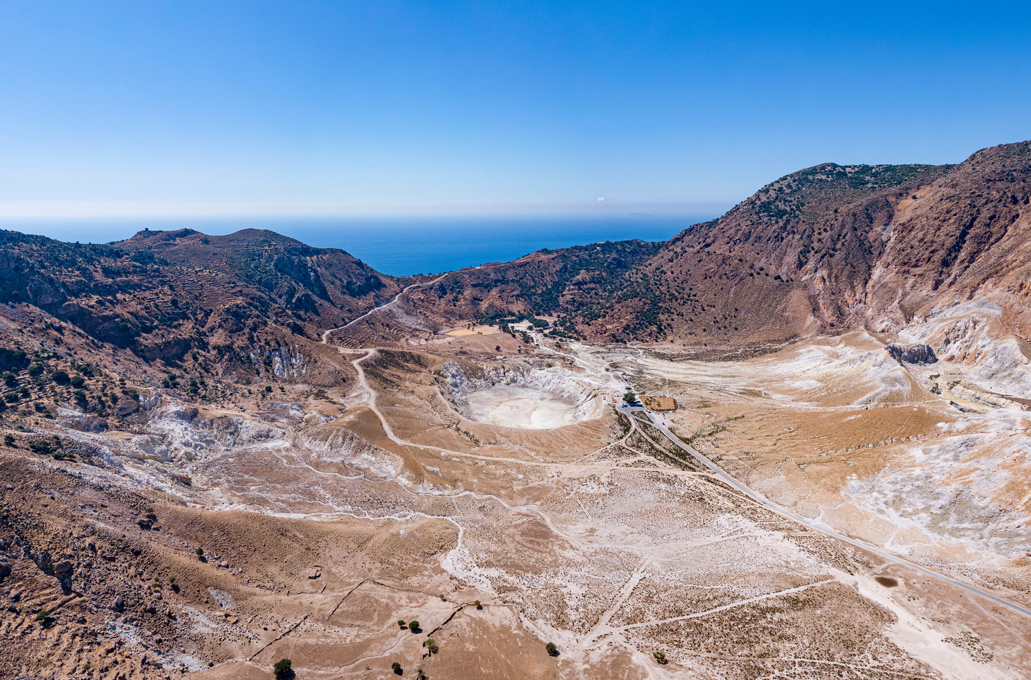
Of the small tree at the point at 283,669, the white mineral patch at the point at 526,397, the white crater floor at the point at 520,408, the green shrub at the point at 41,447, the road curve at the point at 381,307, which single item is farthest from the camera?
the road curve at the point at 381,307

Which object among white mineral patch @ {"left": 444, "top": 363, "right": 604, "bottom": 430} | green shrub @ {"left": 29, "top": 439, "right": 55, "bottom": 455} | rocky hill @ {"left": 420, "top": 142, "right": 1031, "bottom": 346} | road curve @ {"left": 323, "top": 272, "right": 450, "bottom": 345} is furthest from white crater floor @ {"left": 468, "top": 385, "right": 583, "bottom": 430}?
green shrub @ {"left": 29, "top": 439, "right": 55, "bottom": 455}

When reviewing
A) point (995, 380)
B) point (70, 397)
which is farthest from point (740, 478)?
point (70, 397)

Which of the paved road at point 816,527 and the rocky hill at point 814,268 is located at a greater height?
the rocky hill at point 814,268

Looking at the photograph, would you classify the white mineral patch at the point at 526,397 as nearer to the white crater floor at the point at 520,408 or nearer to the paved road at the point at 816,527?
the white crater floor at the point at 520,408

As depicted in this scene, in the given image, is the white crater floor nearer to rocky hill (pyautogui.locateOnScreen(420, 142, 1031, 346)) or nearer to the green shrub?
rocky hill (pyautogui.locateOnScreen(420, 142, 1031, 346))

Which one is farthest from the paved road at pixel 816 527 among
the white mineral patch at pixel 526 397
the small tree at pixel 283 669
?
the small tree at pixel 283 669

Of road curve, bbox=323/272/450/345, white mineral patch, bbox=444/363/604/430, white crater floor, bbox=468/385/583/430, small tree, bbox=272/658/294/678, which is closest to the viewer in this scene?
small tree, bbox=272/658/294/678
